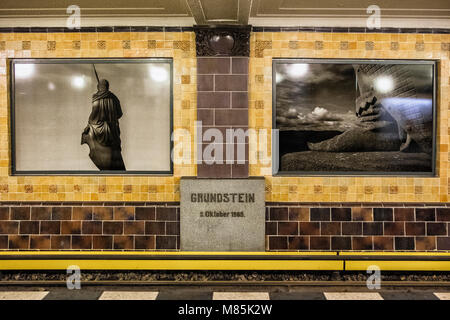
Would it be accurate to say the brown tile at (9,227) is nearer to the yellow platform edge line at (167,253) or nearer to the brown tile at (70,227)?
the yellow platform edge line at (167,253)

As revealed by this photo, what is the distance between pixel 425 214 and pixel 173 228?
2.80 meters

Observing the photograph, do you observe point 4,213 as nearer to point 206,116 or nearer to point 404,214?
point 206,116

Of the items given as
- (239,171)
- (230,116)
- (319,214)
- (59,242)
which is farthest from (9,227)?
(319,214)

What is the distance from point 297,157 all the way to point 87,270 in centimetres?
262

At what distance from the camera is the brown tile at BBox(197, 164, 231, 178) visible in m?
3.72

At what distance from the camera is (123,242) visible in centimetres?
377

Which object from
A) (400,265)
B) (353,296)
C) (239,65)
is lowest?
(353,296)

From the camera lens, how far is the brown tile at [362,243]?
12.3ft

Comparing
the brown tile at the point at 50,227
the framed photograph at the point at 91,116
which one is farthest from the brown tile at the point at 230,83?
the brown tile at the point at 50,227

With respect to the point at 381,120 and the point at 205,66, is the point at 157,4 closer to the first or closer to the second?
the point at 205,66

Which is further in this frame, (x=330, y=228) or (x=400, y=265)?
(x=330, y=228)

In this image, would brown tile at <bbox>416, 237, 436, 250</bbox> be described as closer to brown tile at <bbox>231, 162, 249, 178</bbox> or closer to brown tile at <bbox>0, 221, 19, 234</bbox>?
brown tile at <bbox>231, 162, 249, 178</bbox>

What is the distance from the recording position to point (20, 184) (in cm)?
383

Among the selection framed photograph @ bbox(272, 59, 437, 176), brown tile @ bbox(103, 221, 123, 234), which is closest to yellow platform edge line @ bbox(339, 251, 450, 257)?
framed photograph @ bbox(272, 59, 437, 176)
